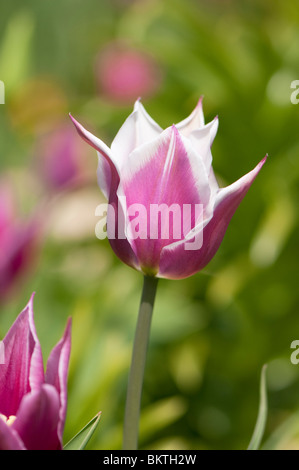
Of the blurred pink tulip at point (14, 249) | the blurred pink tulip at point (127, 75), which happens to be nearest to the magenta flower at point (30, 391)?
the blurred pink tulip at point (14, 249)

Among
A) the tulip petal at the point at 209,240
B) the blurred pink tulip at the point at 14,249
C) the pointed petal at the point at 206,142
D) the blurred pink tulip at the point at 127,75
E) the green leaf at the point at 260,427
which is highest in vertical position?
the blurred pink tulip at the point at 127,75

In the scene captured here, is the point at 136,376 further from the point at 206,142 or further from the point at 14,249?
the point at 14,249

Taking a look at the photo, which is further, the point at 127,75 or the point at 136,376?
the point at 127,75

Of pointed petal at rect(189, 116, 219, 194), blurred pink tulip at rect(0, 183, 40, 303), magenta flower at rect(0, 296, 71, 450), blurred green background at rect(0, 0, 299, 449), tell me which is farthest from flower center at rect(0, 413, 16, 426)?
blurred green background at rect(0, 0, 299, 449)

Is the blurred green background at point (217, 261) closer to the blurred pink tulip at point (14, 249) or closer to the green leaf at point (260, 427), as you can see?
the blurred pink tulip at point (14, 249)

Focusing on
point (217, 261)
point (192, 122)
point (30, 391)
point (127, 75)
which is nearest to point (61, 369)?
point (30, 391)
